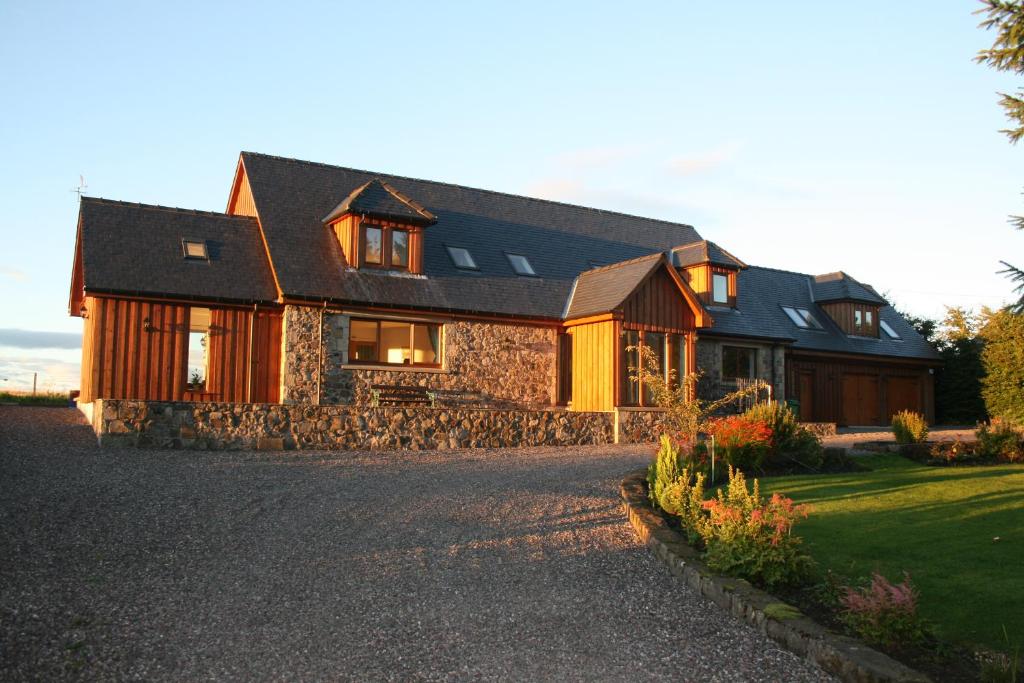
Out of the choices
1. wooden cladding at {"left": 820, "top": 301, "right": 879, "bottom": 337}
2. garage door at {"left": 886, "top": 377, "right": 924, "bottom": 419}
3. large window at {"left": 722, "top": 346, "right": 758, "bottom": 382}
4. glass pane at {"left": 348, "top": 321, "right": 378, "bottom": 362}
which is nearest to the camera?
glass pane at {"left": 348, "top": 321, "right": 378, "bottom": 362}

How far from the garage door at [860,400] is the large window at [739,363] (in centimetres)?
574

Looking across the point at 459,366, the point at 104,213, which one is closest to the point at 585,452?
the point at 459,366

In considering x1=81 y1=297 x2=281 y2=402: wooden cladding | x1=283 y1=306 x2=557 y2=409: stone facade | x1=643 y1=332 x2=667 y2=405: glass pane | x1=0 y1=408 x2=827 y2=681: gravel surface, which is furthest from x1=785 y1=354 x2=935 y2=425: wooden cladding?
x1=0 y1=408 x2=827 y2=681: gravel surface

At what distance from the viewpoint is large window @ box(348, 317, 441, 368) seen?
68.5 ft

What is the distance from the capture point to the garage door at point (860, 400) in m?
30.6

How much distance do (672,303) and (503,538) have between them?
14417 millimetres

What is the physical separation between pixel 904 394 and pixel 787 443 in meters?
19.1

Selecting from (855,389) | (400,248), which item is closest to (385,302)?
(400,248)

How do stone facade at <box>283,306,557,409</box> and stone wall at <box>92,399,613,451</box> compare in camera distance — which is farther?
stone facade at <box>283,306,557,409</box>

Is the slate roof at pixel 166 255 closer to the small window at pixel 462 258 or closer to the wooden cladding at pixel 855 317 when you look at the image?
the small window at pixel 462 258

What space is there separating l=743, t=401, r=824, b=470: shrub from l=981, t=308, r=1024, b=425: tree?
14909 millimetres

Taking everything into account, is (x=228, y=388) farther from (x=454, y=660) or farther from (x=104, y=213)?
(x=454, y=660)

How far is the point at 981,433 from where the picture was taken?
1772cm

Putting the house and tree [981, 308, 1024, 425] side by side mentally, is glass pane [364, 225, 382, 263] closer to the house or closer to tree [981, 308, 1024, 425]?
the house
